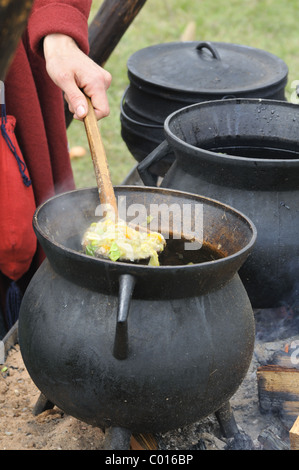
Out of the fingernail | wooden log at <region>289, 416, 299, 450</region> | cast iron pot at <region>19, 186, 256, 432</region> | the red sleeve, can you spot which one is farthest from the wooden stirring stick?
wooden log at <region>289, 416, 299, 450</region>

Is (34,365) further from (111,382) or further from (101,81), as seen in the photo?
(101,81)

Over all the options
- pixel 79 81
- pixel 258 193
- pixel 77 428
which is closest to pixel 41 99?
pixel 79 81

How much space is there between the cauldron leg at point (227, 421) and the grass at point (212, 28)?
196 inches

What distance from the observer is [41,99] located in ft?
10.6

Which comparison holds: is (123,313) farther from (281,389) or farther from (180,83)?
(180,83)

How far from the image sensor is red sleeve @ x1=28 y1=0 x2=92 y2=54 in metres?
2.67

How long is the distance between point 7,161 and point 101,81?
74 centimetres

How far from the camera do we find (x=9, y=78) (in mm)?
2920

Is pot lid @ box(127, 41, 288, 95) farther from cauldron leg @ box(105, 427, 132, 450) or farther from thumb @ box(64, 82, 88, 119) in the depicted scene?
cauldron leg @ box(105, 427, 132, 450)

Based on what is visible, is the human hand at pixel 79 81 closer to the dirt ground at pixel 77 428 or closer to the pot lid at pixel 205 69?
the pot lid at pixel 205 69

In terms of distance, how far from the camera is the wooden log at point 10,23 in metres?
0.99

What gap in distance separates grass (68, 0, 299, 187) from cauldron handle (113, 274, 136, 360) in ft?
17.4

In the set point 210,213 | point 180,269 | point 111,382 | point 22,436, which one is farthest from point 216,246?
point 22,436

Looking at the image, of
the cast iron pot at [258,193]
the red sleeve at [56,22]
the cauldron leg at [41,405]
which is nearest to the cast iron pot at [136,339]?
the cauldron leg at [41,405]
